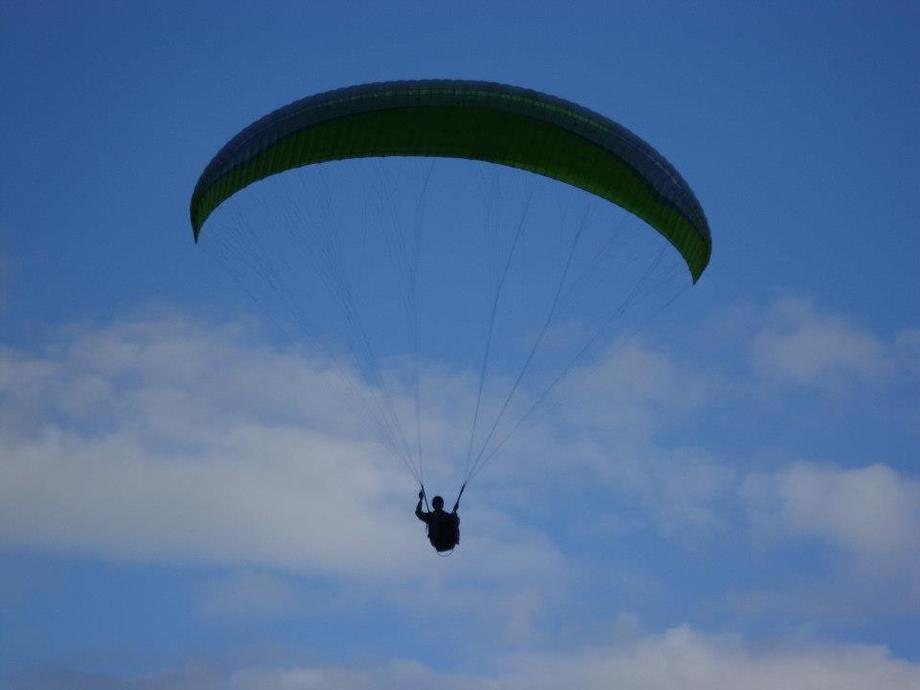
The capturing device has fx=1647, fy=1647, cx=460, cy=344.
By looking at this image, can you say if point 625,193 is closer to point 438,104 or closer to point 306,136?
point 438,104

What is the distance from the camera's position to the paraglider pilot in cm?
2680

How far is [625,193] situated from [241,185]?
624 cm

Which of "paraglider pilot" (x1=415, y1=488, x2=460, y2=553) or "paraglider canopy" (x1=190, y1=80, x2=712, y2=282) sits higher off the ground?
"paraglider canopy" (x1=190, y1=80, x2=712, y2=282)

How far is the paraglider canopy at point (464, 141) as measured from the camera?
2575 cm

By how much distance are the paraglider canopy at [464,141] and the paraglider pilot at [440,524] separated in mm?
5651

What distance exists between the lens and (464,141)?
26.5 metres

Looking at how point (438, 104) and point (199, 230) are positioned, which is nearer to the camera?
point (438, 104)

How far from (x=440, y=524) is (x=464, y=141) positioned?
245 inches

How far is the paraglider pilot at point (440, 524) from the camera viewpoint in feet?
87.9

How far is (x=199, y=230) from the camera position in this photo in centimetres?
2738

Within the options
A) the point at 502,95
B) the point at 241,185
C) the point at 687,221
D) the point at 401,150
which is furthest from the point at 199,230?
the point at 687,221

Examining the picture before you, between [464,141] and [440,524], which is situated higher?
[464,141]

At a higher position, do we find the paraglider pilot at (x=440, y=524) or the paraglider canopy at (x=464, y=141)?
the paraglider canopy at (x=464, y=141)

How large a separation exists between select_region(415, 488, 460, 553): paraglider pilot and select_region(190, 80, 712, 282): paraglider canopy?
18.5 ft
